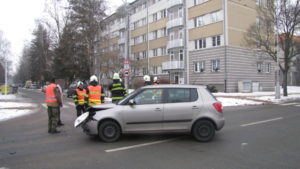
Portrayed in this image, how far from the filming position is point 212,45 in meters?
31.4

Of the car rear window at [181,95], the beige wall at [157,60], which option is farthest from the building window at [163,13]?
the car rear window at [181,95]

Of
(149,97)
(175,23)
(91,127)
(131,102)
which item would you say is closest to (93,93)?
(91,127)

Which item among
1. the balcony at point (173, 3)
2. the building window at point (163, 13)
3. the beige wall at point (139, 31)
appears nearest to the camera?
the balcony at point (173, 3)

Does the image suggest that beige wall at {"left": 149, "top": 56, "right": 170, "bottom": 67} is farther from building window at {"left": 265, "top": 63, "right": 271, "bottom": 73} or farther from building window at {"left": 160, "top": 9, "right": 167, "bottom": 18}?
building window at {"left": 265, "top": 63, "right": 271, "bottom": 73}

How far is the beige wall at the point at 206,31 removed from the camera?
3048 centimetres

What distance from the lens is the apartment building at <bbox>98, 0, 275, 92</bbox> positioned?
98.5 ft

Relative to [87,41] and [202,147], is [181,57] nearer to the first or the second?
[87,41]

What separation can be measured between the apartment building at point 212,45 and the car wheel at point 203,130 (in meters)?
19.0

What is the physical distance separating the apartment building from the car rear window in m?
18.8

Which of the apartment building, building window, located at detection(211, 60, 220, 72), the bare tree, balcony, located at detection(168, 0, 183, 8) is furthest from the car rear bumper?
balcony, located at detection(168, 0, 183, 8)

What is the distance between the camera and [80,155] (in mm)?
5527

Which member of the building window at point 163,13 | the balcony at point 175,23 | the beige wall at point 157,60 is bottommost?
the beige wall at point 157,60

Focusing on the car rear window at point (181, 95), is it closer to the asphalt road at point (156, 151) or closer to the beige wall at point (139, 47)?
the asphalt road at point (156, 151)

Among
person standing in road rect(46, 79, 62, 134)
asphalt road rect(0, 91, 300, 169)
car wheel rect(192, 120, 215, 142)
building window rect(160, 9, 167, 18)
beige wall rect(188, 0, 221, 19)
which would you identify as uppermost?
building window rect(160, 9, 167, 18)
